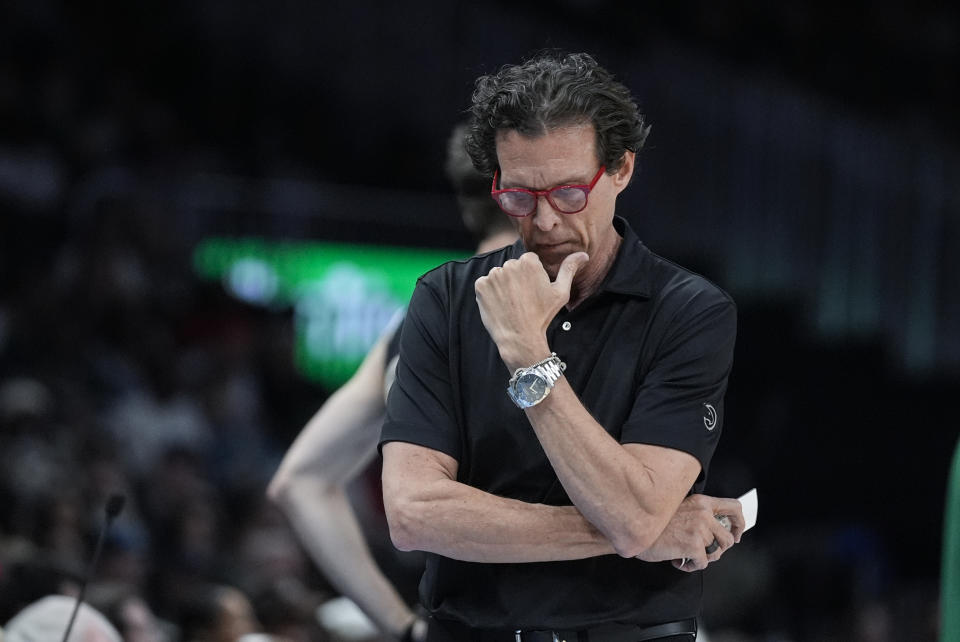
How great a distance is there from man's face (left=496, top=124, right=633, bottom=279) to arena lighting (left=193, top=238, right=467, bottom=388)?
663cm

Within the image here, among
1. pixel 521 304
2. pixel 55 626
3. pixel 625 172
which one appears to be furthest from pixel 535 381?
pixel 55 626

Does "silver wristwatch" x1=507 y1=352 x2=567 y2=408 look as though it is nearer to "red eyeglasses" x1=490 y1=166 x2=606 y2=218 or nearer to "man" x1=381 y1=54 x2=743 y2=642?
"man" x1=381 y1=54 x2=743 y2=642

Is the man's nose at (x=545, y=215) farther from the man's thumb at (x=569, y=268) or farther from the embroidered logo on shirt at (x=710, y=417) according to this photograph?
the embroidered logo on shirt at (x=710, y=417)

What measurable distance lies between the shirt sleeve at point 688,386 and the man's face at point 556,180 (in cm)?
24

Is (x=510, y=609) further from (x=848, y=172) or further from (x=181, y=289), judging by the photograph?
(x=848, y=172)

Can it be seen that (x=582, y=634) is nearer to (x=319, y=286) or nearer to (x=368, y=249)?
(x=319, y=286)

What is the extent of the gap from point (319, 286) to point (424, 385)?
22.5 ft

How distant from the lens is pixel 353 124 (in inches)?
481

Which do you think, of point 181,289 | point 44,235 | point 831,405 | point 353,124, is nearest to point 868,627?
point 831,405

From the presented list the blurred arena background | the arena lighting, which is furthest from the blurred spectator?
the arena lighting

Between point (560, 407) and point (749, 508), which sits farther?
point (749, 508)

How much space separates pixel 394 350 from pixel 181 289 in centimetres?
568

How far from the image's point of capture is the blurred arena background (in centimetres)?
718

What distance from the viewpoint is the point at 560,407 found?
7.87 ft
